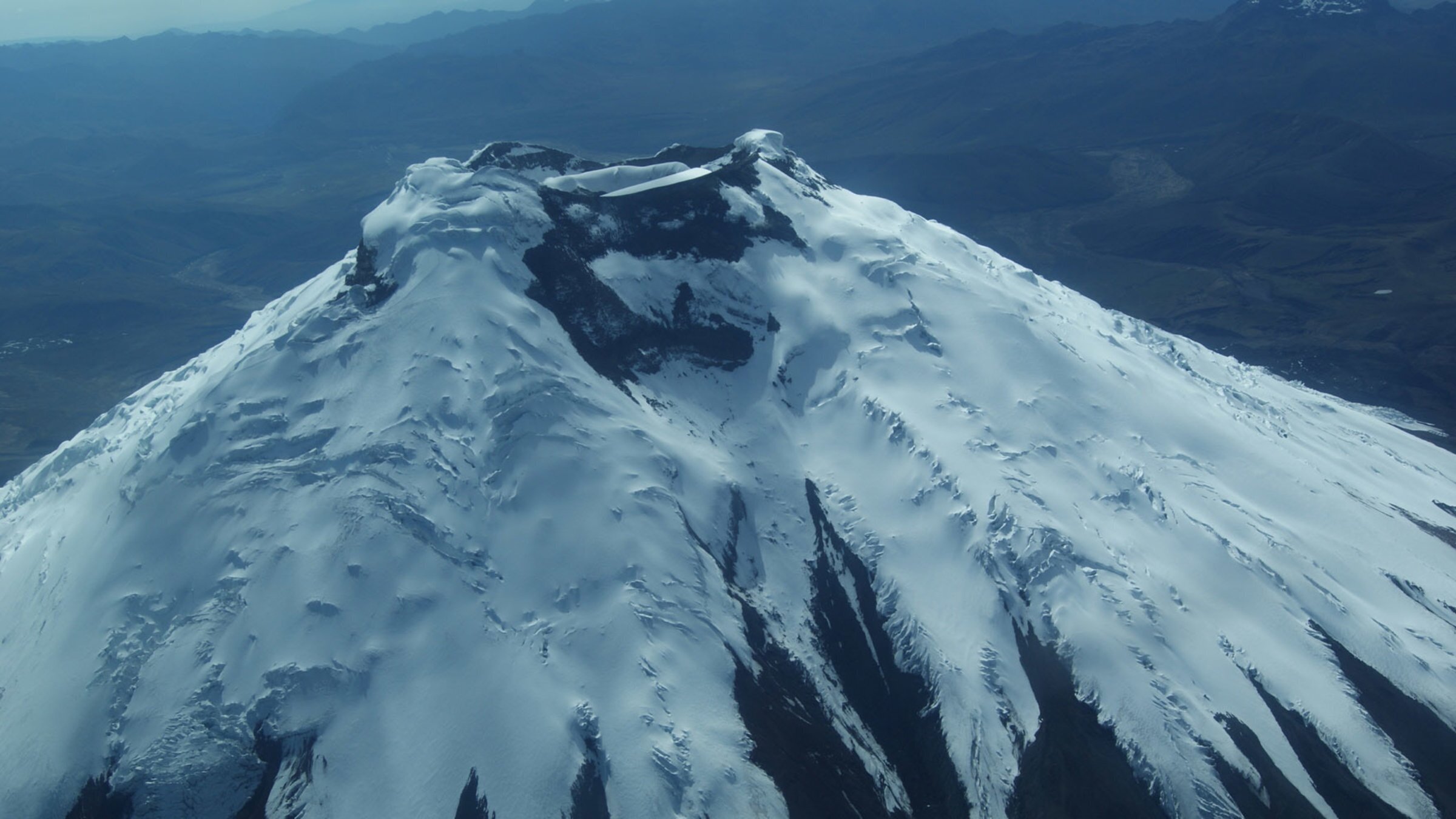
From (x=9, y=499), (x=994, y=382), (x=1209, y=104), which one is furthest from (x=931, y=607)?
(x=1209, y=104)

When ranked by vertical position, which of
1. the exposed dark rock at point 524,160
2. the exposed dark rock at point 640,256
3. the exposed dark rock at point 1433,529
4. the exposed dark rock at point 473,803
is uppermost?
the exposed dark rock at point 524,160

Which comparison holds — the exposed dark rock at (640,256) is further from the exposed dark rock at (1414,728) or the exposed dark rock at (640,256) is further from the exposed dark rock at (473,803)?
the exposed dark rock at (1414,728)

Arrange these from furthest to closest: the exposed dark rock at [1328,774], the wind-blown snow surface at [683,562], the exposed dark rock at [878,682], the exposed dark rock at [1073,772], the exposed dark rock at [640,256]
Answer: the exposed dark rock at [640,256] < the exposed dark rock at [878,682] < the exposed dark rock at [1328,774] < the wind-blown snow surface at [683,562] < the exposed dark rock at [1073,772]

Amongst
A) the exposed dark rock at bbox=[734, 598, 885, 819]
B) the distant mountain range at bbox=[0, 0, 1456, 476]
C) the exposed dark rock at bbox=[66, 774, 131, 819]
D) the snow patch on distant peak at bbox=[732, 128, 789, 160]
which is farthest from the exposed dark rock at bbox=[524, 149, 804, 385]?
the distant mountain range at bbox=[0, 0, 1456, 476]

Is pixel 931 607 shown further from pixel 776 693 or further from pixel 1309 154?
pixel 1309 154

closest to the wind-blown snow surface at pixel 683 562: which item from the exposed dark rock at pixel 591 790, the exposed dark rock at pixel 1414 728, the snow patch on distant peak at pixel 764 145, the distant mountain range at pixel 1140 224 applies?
the exposed dark rock at pixel 591 790

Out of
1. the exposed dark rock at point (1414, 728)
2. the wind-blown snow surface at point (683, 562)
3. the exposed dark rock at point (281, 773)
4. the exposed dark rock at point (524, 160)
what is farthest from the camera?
the exposed dark rock at point (524, 160)
